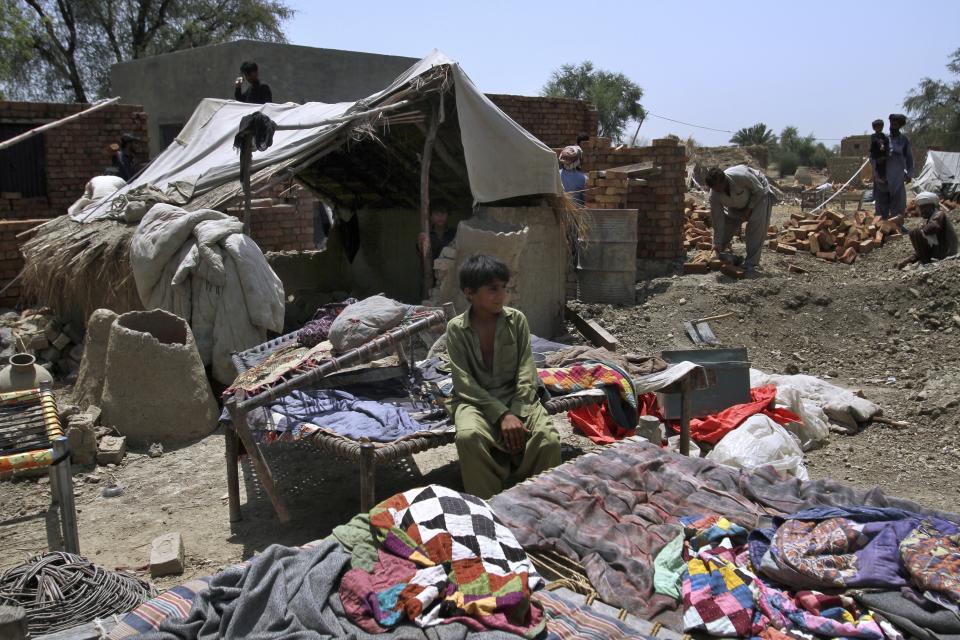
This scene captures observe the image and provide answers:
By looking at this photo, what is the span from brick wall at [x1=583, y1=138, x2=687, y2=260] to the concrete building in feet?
16.6

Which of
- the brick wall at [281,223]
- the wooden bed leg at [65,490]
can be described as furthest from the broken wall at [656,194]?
the wooden bed leg at [65,490]

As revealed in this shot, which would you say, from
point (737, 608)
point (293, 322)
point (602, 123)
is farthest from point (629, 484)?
point (602, 123)

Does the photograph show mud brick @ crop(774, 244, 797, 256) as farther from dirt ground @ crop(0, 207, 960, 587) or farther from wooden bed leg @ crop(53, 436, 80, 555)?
wooden bed leg @ crop(53, 436, 80, 555)

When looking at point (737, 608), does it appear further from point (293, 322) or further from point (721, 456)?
point (293, 322)

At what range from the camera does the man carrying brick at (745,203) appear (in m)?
9.44

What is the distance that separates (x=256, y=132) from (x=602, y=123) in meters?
26.2

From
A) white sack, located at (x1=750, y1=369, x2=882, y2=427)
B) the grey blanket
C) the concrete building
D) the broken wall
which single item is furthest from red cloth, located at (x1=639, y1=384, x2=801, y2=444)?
the concrete building

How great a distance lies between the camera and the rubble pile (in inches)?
273

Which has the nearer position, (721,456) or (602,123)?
(721,456)

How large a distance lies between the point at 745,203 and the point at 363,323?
6.53m

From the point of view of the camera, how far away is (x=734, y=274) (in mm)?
9195

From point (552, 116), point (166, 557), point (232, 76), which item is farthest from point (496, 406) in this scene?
point (552, 116)

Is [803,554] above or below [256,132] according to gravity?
below

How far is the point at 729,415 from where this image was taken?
5352 mm
